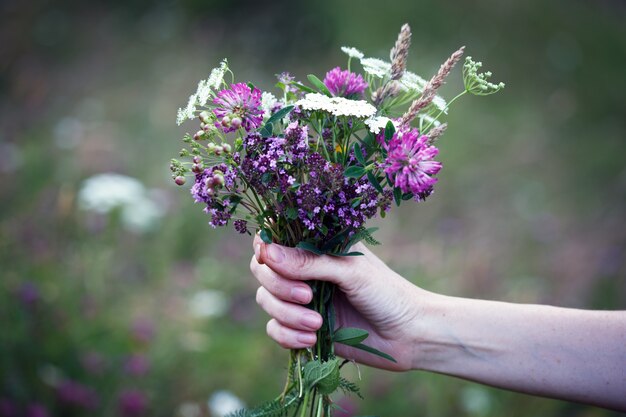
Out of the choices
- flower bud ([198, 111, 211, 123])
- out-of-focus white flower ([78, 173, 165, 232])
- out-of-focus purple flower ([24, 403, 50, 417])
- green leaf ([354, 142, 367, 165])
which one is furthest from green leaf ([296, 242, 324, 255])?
out-of-focus white flower ([78, 173, 165, 232])

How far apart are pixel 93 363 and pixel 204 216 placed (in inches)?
60.0

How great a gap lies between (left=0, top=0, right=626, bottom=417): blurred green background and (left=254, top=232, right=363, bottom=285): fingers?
43.7 inches

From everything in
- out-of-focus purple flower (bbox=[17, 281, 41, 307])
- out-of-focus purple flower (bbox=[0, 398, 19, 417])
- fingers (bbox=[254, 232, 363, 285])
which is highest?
out-of-focus purple flower (bbox=[17, 281, 41, 307])

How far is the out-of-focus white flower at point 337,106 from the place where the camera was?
119 cm

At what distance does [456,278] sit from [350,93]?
7.62ft

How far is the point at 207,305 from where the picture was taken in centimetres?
289

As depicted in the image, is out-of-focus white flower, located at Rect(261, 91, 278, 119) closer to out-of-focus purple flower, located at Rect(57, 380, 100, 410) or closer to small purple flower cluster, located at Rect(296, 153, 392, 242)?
small purple flower cluster, located at Rect(296, 153, 392, 242)

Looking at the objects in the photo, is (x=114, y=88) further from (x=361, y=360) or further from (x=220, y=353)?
(x=361, y=360)

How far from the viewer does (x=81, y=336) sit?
262cm

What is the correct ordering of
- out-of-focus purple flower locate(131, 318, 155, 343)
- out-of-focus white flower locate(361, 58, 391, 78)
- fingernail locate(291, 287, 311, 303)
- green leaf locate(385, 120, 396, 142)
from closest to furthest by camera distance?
1. green leaf locate(385, 120, 396, 142)
2. out-of-focus white flower locate(361, 58, 391, 78)
3. fingernail locate(291, 287, 311, 303)
4. out-of-focus purple flower locate(131, 318, 155, 343)

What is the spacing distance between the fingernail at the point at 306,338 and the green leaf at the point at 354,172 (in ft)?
1.31

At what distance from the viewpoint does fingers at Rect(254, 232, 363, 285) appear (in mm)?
1358

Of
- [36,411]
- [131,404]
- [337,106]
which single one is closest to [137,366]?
[131,404]

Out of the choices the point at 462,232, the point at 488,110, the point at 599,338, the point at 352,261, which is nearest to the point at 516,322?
the point at 599,338
